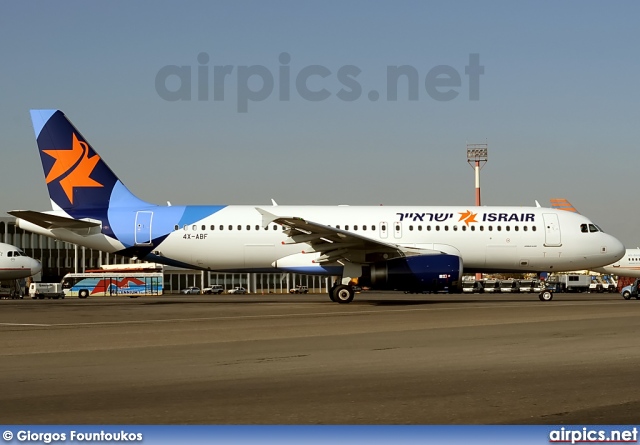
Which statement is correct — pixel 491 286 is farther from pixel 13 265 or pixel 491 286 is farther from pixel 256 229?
pixel 256 229

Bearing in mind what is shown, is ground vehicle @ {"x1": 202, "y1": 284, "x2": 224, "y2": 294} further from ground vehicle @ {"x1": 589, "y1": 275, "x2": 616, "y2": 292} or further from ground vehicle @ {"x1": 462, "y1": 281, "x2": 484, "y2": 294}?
ground vehicle @ {"x1": 589, "y1": 275, "x2": 616, "y2": 292}

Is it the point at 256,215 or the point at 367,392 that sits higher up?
the point at 256,215

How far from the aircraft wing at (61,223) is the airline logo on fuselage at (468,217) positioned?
1367 cm

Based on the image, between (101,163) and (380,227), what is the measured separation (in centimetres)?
1297

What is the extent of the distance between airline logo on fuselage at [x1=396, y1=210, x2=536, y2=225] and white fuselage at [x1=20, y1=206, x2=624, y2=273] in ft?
0.15

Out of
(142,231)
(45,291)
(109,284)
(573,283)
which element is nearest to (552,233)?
(142,231)

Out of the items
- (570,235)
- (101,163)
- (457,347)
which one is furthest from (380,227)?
(457,347)

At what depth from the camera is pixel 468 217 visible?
39.5m

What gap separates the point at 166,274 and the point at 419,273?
73.4 metres

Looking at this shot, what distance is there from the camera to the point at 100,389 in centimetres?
1140

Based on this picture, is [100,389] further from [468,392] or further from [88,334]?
[88,334]

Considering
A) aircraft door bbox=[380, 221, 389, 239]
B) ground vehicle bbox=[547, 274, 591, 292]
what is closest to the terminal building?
ground vehicle bbox=[547, 274, 591, 292]

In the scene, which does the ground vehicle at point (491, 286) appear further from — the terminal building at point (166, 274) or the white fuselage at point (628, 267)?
the terminal building at point (166, 274)

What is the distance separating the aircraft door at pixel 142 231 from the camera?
1490 inches
